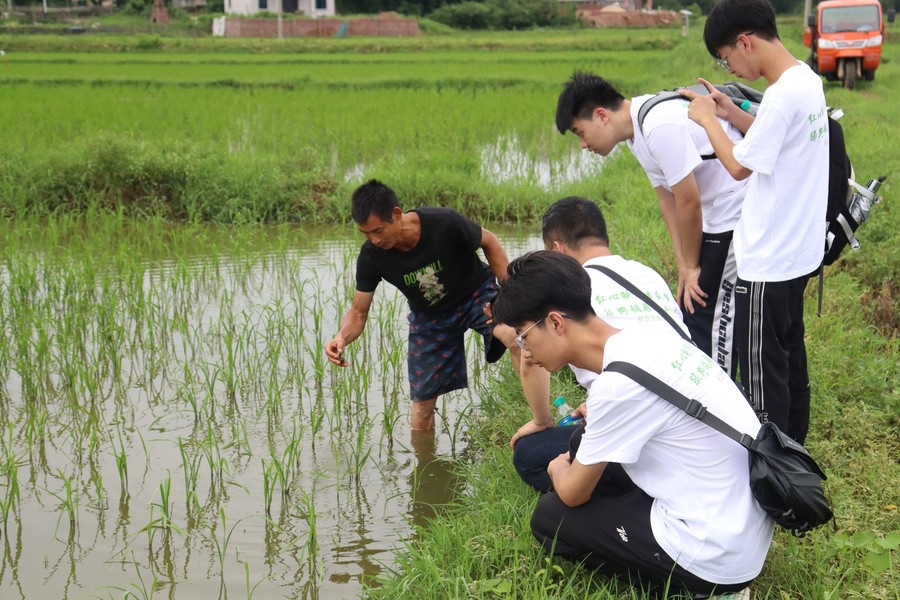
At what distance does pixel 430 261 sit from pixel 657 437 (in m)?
1.70

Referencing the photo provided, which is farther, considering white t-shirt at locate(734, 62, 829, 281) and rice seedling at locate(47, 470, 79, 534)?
rice seedling at locate(47, 470, 79, 534)

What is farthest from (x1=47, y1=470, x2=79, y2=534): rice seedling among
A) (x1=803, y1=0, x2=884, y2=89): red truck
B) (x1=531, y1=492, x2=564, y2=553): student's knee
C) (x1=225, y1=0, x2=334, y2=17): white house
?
(x1=225, y1=0, x2=334, y2=17): white house

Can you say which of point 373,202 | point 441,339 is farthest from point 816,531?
point 373,202

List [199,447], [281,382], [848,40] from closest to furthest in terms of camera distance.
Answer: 1. [199,447]
2. [281,382]
3. [848,40]

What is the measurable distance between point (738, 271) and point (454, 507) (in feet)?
4.50

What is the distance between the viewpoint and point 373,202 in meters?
3.34

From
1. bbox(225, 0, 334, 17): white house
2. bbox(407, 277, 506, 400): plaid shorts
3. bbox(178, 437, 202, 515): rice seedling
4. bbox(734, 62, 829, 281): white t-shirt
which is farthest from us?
bbox(225, 0, 334, 17): white house

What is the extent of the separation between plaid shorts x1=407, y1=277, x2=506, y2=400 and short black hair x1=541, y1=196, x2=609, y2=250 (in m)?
1.08

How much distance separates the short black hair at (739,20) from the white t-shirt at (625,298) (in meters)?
0.65

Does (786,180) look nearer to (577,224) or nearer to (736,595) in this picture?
(577,224)

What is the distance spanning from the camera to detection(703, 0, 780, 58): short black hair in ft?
8.25

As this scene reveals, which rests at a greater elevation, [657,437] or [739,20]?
[739,20]

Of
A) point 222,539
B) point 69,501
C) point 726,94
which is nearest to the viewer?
point 726,94

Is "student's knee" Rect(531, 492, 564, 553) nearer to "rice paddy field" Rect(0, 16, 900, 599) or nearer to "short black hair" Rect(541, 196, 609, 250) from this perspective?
"rice paddy field" Rect(0, 16, 900, 599)
